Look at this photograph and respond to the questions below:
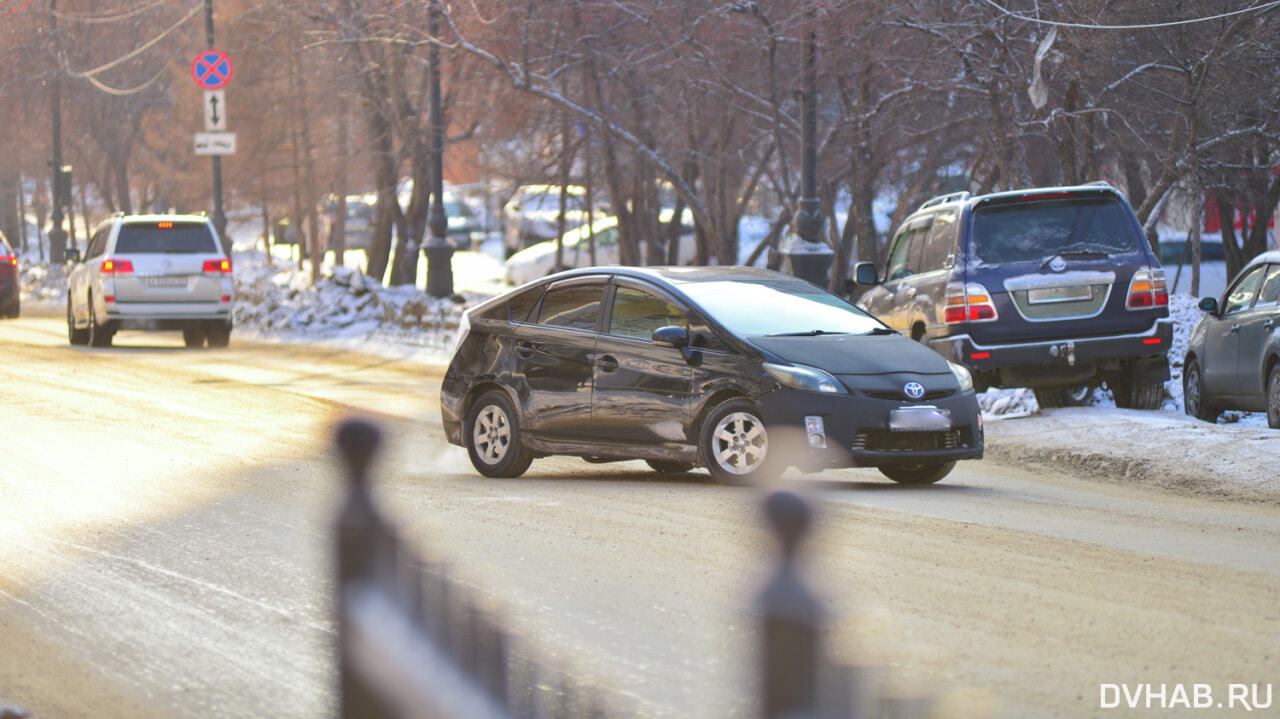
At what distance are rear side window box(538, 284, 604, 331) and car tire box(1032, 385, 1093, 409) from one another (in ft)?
19.3

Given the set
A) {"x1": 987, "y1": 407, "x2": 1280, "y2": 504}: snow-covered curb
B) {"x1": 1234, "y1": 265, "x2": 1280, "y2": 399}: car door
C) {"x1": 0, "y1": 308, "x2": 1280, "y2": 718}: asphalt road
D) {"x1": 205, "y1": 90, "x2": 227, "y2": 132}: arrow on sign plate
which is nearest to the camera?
{"x1": 0, "y1": 308, "x2": 1280, "y2": 718}: asphalt road

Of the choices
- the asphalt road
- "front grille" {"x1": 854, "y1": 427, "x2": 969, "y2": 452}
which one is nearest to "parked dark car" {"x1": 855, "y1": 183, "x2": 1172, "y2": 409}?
the asphalt road

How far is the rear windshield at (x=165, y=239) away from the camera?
80.0ft

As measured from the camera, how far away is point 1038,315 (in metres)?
14.1

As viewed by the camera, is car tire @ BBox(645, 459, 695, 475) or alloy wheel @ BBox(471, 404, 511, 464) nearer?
alloy wheel @ BBox(471, 404, 511, 464)

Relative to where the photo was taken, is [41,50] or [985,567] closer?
[985,567]

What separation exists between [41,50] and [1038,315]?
1571 inches

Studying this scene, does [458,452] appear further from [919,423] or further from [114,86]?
[114,86]

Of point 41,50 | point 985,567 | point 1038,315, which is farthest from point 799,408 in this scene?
point 41,50

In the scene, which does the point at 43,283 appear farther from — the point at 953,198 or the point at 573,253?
the point at 953,198

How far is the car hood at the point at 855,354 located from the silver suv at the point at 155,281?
49.8 ft

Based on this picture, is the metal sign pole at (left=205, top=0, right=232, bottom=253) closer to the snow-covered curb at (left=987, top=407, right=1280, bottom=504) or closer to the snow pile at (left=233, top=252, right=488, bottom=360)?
the snow pile at (left=233, top=252, right=488, bottom=360)

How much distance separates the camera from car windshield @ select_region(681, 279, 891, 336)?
35.2ft

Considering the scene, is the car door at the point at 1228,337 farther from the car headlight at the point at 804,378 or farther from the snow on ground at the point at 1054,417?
the car headlight at the point at 804,378
